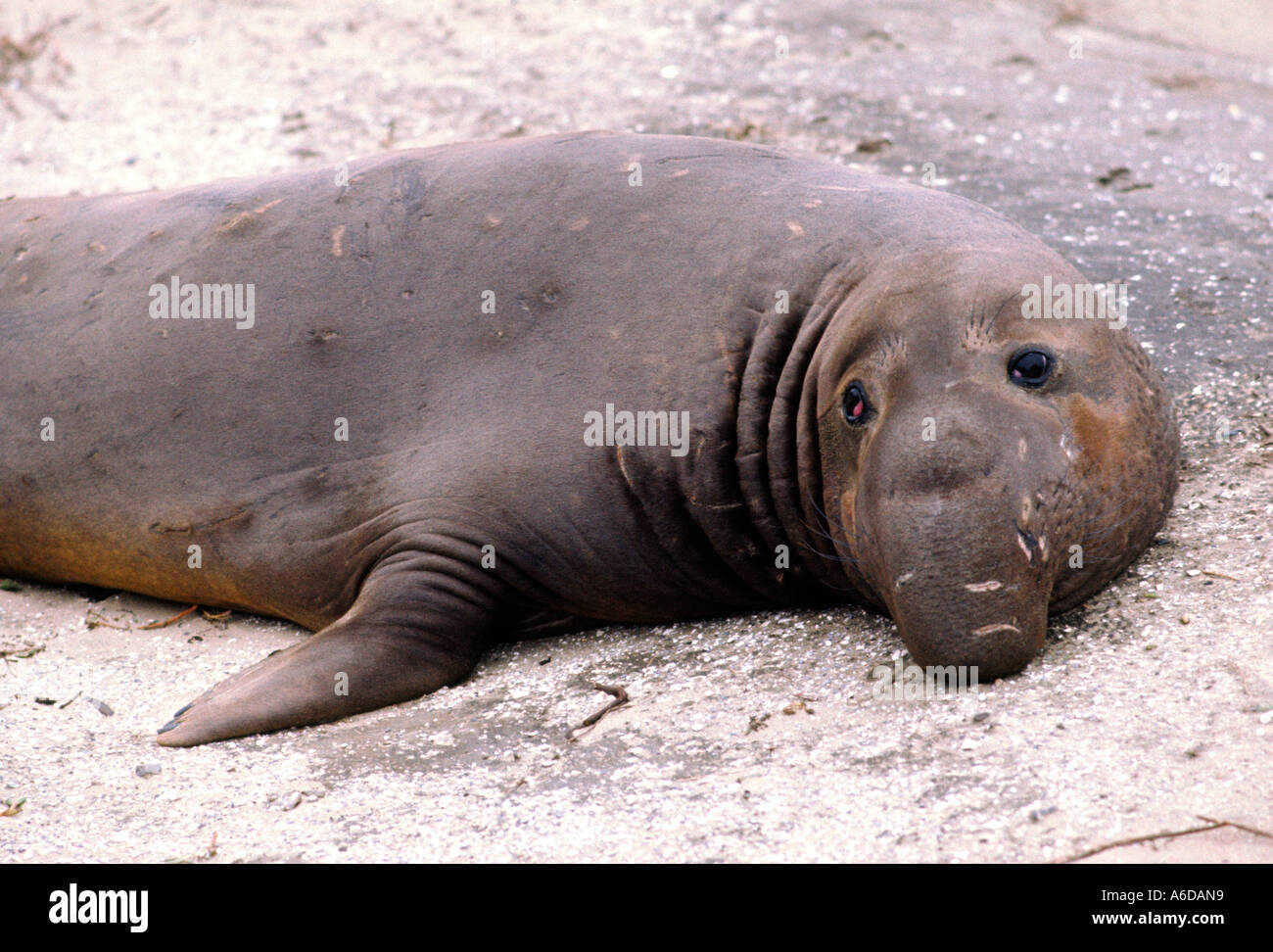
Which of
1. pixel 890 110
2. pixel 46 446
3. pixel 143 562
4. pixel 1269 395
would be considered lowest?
pixel 143 562

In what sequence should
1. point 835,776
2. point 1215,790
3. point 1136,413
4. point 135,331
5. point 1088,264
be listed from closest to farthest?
point 1215,790 < point 835,776 < point 1136,413 < point 135,331 < point 1088,264

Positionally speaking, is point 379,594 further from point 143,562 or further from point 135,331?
point 135,331

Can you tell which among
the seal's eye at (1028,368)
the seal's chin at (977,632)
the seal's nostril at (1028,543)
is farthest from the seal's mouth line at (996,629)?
the seal's eye at (1028,368)

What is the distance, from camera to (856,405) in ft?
11.3

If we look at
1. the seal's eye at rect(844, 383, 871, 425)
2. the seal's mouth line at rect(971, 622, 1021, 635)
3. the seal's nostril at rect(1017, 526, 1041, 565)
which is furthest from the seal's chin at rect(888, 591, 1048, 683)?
the seal's eye at rect(844, 383, 871, 425)

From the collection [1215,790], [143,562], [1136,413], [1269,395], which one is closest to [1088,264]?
[1269,395]

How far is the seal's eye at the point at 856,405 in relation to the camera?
11.2 ft

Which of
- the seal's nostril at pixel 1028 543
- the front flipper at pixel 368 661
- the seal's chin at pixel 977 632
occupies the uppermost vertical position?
the seal's nostril at pixel 1028 543

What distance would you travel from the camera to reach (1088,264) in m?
5.48

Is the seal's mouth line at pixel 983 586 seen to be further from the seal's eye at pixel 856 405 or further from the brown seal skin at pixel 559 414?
the seal's eye at pixel 856 405

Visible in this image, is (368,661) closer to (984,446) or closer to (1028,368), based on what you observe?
(984,446)

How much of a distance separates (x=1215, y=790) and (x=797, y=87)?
6.27 meters

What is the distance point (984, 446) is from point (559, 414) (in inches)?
49.6

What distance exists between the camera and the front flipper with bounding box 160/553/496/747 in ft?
11.9
